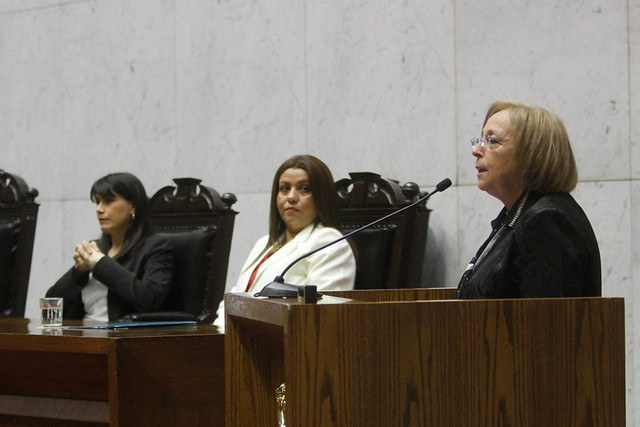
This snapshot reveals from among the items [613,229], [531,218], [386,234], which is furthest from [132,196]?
[531,218]

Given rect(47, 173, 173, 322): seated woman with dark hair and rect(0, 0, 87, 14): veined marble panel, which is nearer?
rect(47, 173, 173, 322): seated woman with dark hair

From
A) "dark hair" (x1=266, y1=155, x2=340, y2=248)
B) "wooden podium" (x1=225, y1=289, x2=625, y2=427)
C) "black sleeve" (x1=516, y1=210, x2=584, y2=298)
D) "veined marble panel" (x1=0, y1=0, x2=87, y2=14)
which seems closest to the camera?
"wooden podium" (x1=225, y1=289, x2=625, y2=427)

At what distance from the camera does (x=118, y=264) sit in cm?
364

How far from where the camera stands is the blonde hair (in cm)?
197

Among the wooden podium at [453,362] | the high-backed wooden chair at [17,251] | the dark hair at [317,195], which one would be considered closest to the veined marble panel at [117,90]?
the high-backed wooden chair at [17,251]

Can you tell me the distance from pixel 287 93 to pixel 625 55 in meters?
1.62

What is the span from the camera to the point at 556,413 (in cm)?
146

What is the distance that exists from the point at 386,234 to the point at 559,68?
99cm

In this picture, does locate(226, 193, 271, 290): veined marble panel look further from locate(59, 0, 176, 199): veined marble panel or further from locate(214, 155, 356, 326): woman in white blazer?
locate(214, 155, 356, 326): woman in white blazer

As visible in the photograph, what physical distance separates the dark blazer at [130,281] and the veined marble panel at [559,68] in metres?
1.36

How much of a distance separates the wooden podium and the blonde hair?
52 centimetres

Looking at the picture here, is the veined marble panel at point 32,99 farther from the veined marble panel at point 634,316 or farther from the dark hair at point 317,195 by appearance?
the veined marble panel at point 634,316

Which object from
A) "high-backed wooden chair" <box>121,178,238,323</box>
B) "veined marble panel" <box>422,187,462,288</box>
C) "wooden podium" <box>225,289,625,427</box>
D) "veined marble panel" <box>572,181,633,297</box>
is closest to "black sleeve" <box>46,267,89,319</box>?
"high-backed wooden chair" <box>121,178,238,323</box>

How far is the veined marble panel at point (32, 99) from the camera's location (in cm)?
506
